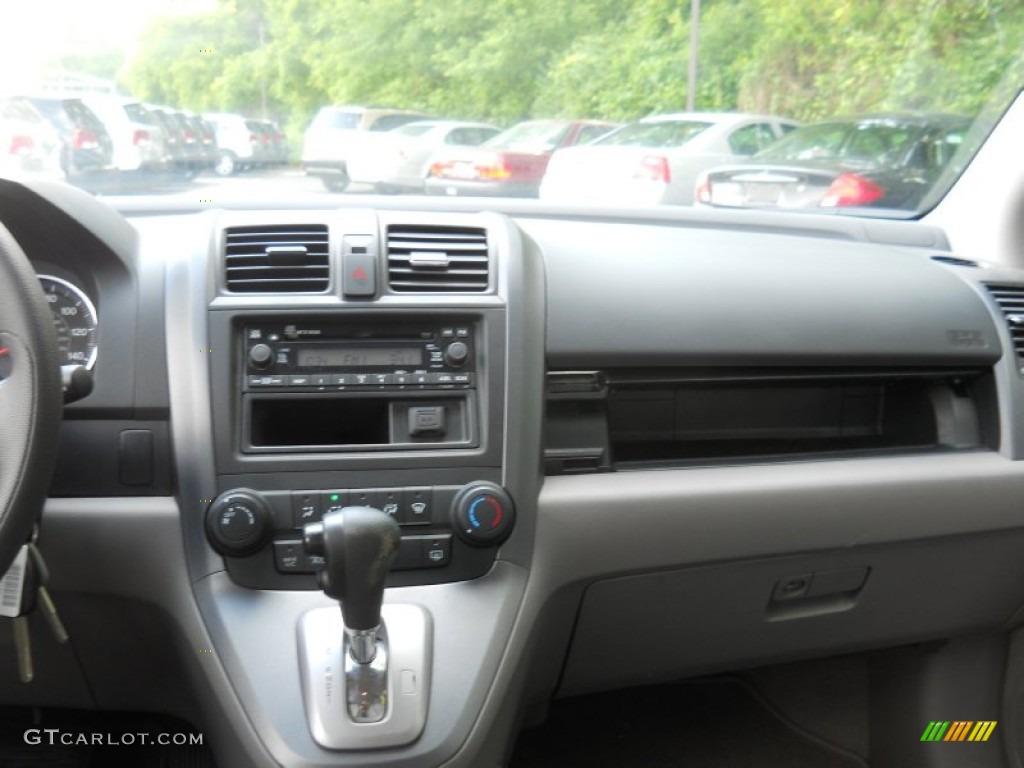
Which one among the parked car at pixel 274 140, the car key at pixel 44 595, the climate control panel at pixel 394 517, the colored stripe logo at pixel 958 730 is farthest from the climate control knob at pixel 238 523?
the colored stripe logo at pixel 958 730

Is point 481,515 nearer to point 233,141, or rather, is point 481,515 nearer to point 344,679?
point 344,679

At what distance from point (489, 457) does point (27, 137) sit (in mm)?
1496

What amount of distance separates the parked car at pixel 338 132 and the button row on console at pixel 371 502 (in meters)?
1.09

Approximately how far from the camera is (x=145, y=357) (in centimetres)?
201

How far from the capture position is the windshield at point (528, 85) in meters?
2.70

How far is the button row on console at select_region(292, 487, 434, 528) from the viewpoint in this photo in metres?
1.93

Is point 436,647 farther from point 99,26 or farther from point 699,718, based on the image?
point 99,26

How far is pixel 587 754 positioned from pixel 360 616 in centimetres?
152

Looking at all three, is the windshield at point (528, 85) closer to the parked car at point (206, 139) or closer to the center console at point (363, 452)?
the parked car at point (206, 139)

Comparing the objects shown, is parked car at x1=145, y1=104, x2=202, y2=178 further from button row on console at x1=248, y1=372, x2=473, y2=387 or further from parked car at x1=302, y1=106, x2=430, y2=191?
button row on console at x1=248, y1=372, x2=473, y2=387

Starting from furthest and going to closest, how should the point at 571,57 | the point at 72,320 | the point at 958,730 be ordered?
1. the point at 571,57
2. the point at 958,730
3. the point at 72,320

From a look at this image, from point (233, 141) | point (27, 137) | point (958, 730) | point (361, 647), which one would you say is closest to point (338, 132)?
point (233, 141)

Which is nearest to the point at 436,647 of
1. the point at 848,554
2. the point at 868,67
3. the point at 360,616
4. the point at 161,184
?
the point at 360,616

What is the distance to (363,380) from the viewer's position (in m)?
2.01
